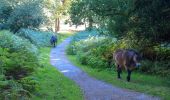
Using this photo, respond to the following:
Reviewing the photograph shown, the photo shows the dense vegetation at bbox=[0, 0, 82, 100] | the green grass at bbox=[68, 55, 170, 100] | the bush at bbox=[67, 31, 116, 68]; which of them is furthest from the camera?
the bush at bbox=[67, 31, 116, 68]

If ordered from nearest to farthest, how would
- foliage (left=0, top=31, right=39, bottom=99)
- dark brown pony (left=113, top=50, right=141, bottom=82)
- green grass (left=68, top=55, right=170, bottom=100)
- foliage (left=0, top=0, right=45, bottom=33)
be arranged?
foliage (left=0, top=31, right=39, bottom=99)
green grass (left=68, top=55, right=170, bottom=100)
dark brown pony (left=113, top=50, right=141, bottom=82)
foliage (left=0, top=0, right=45, bottom=33)

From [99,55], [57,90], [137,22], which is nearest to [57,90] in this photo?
[57,90]

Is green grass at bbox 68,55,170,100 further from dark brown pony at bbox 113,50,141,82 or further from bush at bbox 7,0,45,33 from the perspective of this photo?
bush at bbox 7,0,45,33

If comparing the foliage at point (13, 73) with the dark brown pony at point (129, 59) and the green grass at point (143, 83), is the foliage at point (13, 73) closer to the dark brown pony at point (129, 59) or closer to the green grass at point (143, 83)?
the green grass at point (143, 83)

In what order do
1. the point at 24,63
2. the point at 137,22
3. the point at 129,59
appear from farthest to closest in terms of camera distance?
the point at 129,59 → the point at 137,22 → the point at 24,63

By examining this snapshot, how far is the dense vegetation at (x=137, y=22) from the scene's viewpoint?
16.6 meters

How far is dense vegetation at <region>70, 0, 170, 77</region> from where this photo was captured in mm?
16594

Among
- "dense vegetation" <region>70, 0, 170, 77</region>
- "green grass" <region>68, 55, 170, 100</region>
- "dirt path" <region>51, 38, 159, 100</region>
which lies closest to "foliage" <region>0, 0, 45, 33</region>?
"dense vegetation" <region>70, 0, 170, 77</region>

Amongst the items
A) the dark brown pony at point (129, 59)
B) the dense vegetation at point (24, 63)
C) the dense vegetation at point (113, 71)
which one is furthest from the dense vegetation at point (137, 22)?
the dense vegetation at point (24, 63)

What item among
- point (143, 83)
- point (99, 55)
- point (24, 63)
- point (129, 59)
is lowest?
point (143, 83)

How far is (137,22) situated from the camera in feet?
59.4

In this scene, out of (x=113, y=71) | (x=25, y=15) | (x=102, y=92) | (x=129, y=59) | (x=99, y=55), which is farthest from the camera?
(x=25, y=15)

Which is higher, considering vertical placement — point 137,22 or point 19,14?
point 19,14

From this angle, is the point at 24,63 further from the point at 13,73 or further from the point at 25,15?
the point at 25,15
